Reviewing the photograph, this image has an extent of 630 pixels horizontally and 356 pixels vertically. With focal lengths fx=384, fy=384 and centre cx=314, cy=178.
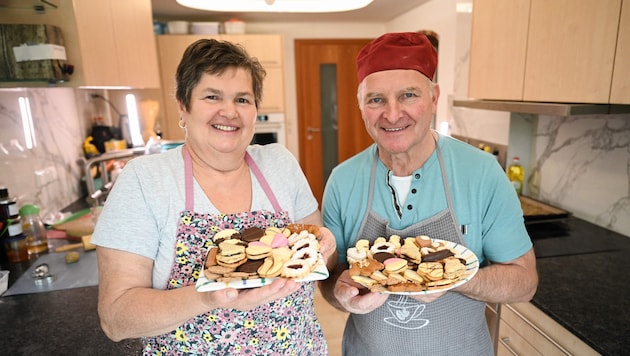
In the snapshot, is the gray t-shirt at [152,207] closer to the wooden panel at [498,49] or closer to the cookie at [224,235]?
the cookie at [224,235]


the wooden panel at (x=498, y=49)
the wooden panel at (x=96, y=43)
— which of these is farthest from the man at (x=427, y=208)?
the wooden panel at (x=96, y=43)

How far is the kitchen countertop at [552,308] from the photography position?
1106 millimetres

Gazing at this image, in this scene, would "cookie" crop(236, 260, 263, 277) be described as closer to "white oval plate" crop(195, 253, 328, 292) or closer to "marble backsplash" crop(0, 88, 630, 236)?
"white oval plate" crop(195, 253, 328, 292)

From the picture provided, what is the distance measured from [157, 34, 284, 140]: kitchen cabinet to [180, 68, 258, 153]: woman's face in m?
2.87

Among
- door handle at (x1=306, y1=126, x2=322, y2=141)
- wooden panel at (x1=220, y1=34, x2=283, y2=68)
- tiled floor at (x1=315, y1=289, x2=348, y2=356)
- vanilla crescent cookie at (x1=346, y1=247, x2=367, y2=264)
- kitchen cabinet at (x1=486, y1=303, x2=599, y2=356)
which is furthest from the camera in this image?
door handle at (x1=306, y1=126, x2=322, y2=141)

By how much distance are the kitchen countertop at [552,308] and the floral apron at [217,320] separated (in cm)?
28

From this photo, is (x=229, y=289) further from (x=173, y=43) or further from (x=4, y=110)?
(x=173, y=43)

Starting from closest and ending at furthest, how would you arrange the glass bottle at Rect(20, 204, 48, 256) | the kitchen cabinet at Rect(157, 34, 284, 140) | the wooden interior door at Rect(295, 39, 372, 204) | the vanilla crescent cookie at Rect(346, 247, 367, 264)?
the vanilla crescent cookie at Rect(346, 247, 367, 264)
the glass bottle at Rect(20, 204, 48, 256)
the kitchen cabinet at Rect(157, 34, 284, 140)
the wooden interior door at Rect(295, 39, 372, 204)

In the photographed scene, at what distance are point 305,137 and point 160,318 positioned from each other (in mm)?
3980

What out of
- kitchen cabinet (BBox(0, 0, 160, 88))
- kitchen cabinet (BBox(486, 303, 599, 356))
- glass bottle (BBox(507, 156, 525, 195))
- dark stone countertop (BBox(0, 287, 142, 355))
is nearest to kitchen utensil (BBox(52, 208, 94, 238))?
dark stone countertop (BBox(0, 287, 142, 355))

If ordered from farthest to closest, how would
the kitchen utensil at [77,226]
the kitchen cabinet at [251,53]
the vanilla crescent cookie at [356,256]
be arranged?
the kitchen cabinet at [251,53], the kitchen utensil at [77,226], the vanilla crescent cookie at [356,256]

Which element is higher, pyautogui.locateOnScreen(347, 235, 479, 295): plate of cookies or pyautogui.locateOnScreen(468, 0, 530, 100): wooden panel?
pyautogui.locateOnScreen(468, 0, 530, 100): wooden panel

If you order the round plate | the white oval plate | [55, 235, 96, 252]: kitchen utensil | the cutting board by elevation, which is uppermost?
the white oval plate

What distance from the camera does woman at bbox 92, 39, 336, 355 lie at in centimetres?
83
